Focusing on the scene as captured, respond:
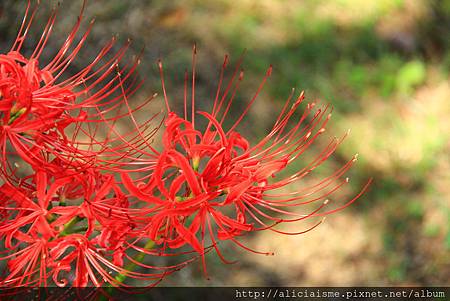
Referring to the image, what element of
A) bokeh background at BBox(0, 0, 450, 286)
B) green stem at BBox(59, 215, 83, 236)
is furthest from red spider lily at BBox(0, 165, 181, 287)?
bokeh background at BBox(0, 0, 450, 286)

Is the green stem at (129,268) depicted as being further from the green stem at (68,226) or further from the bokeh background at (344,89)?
the bokeh background at (344,89)

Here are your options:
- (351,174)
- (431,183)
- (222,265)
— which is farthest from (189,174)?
(431,183)

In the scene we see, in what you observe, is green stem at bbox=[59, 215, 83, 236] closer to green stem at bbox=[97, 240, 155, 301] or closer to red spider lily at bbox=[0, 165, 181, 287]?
red spider lily at bbox=[0, 165, 181, 287]

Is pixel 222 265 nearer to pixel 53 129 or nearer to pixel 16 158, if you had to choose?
pixel 16 158

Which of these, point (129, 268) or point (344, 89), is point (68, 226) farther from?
point (344, 89)

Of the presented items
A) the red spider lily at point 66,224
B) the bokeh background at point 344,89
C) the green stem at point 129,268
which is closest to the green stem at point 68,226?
the red spider lily at point 66,224

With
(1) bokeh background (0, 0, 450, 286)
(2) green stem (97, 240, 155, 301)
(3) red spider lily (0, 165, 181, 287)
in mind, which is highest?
(1) bokeh background (0, 0, 450, 286)

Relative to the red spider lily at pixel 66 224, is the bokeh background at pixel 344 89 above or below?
Answer: above

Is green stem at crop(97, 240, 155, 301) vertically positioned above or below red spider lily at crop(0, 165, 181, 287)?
below
